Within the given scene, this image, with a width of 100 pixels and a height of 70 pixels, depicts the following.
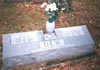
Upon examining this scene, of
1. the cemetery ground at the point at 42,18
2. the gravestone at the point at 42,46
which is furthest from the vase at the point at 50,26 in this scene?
the cemetery ground at the point at 42,18

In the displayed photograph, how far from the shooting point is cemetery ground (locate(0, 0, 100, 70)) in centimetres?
581

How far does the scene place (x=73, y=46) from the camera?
481 centimetres

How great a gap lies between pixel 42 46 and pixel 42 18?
6.49 feet

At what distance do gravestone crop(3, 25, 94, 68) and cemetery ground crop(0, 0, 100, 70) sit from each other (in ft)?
1.34

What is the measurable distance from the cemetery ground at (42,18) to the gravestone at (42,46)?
407 millimetres

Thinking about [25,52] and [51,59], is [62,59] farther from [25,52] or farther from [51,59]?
[25,52]

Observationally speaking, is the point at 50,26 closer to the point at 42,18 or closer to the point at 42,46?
the point at 42,46

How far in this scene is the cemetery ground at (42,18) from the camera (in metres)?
5.81

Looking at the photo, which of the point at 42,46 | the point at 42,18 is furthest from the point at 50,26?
the point at 42,18

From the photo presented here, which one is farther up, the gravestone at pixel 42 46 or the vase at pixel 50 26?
the vase at pixel 50 26

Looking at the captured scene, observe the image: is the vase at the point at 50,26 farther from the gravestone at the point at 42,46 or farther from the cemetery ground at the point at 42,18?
the cemetery ground at the point at 42,18

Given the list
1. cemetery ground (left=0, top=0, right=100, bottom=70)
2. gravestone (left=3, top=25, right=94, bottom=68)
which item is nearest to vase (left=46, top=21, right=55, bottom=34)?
gravestone (left=3, top=25, right=94, bottom=68)

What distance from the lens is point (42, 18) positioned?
6398mm

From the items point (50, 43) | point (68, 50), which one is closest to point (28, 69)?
point (50, 43)
